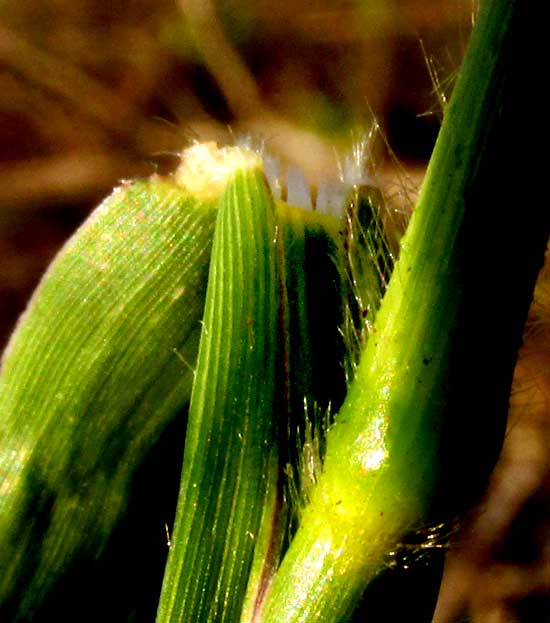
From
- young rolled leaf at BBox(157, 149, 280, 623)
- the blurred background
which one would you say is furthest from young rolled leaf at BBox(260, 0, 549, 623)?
the blurred background

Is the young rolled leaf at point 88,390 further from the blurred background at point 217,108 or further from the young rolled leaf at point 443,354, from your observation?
the blurred background at point 217,108

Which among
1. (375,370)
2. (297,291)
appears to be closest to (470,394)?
(375,370)

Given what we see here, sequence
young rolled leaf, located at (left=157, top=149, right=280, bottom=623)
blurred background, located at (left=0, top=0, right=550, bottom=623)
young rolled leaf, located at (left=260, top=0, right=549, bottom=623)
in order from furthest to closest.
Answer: blurred background, located at (left=0, top=0, right=550, bottom=623) → young rolled leaf, located at (left=157, top=149, right=280, bottom=623) → young rolled leaf, located at (left=260, top=0, right=549, bottom=623)

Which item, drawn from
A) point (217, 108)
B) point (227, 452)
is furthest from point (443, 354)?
point (217, 108)

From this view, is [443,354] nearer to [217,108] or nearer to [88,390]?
[88,390]

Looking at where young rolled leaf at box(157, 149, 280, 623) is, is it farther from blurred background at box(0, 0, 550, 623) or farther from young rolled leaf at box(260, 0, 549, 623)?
blurred background at box(0, 0, 550, 623)

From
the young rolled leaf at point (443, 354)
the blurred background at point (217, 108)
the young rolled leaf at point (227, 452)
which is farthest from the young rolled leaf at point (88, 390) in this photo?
the blurred background at point (217, 108)
